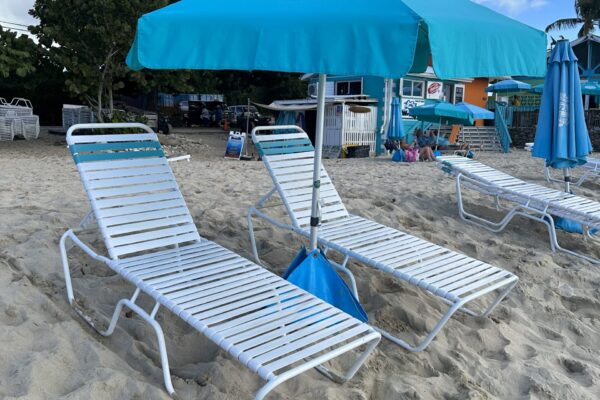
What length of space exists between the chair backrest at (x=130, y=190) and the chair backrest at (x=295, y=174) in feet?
2.67

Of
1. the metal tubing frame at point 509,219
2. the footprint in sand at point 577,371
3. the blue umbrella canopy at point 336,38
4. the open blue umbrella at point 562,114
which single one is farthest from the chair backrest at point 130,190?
the open blue umbrella at point 562,114

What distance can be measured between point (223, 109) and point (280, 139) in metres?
26.0

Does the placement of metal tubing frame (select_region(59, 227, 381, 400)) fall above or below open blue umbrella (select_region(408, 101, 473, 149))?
below

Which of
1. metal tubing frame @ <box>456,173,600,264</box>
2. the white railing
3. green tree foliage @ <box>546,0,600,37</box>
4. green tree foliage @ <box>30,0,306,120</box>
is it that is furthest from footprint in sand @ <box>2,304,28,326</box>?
green tree foliage @ <box>546,0,600,37</box>

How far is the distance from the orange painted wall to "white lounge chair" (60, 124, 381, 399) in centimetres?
1960

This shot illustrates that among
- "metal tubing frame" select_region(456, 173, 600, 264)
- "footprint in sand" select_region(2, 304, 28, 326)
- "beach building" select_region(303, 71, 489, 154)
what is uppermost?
"beach building" select_region(303, 71, 489, 154)

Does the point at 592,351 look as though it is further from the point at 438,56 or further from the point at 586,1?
the point at 586,1

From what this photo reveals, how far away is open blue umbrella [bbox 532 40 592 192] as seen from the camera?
530cm

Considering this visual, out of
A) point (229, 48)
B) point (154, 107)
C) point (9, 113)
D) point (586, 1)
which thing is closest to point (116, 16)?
point (9, 113)

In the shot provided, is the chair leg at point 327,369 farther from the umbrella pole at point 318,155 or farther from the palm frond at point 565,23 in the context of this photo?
the palm frond at point 565,23

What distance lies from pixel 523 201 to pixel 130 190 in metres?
3.83

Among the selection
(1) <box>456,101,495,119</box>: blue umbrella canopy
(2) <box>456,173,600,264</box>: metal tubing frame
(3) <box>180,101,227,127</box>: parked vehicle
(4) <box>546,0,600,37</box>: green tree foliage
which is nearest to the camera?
(2) <box>456,173,600,264</box>: metal tubing frame

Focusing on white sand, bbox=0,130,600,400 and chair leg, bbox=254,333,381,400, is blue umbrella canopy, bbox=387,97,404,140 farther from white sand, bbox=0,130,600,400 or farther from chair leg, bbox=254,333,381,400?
chair leg, bbox=254,333,381,400

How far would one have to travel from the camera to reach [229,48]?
7.73 feet
